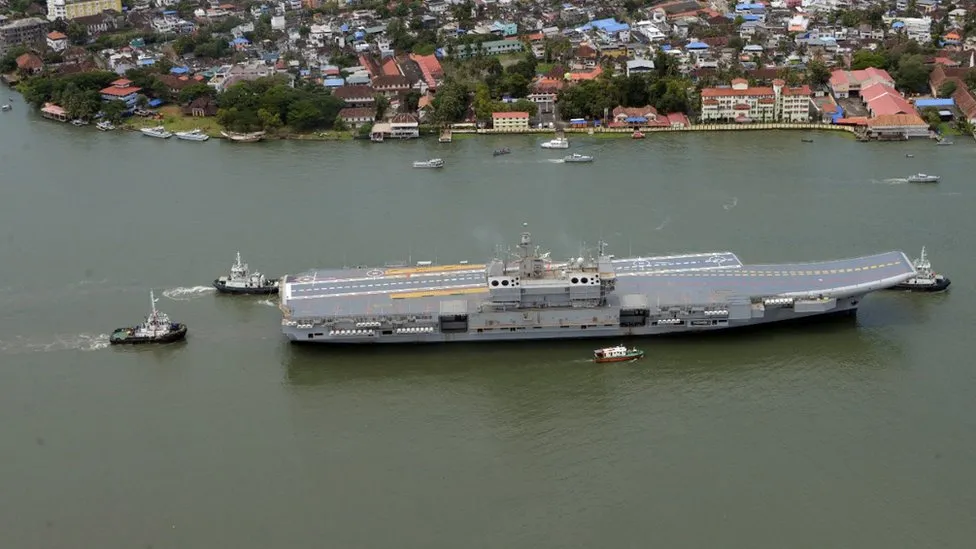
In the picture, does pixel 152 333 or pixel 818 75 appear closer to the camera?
pixel 152 333

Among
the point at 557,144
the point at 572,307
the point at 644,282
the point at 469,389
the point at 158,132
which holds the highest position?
the point at 158,132

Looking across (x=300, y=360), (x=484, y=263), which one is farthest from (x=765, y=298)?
(x=300, y=360)

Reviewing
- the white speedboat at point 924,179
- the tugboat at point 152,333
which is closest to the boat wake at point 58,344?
the tugboat at point 152,333

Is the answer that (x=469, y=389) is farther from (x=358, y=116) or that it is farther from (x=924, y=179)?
(x=358, y=116)

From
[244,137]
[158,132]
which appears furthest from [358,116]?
[158,132]

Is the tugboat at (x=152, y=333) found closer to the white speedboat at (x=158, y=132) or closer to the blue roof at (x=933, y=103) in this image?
the white speedboat at (x=158, y=132)

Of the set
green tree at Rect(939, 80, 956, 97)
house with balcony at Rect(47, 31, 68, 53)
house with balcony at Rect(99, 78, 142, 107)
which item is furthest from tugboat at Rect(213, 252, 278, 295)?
house with balcony at Rect(47, 31, 68, 53)

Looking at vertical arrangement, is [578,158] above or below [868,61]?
below
